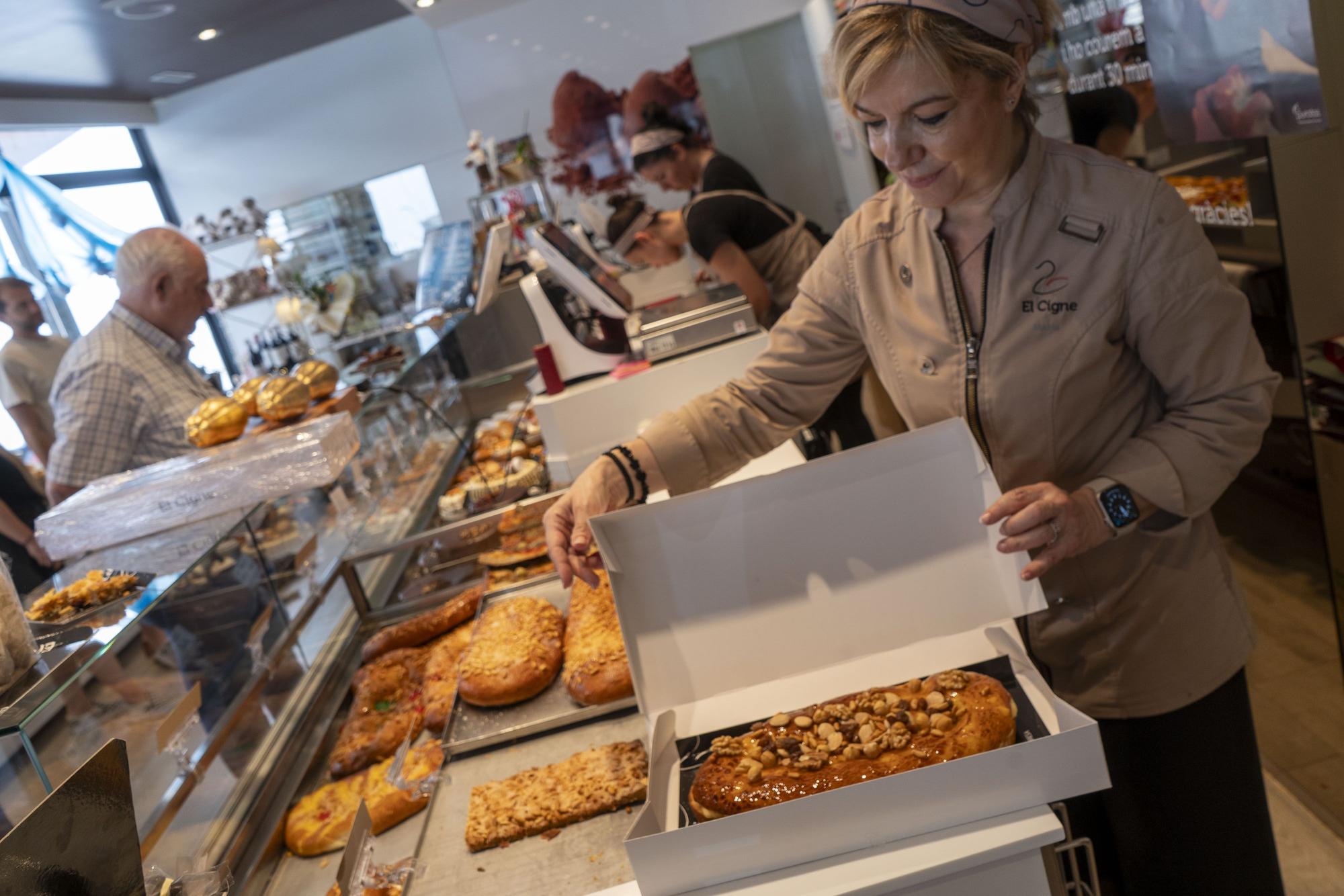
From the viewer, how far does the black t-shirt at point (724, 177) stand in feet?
11.0

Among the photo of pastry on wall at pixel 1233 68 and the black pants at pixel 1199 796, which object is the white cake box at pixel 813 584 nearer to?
the black pants at pixel 1199 796

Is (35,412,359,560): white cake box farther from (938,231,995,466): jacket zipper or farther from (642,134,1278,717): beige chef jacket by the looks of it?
(938,231,995,466): jacket zipper

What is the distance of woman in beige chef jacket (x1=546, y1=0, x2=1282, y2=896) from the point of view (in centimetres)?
122

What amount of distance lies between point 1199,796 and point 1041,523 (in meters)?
0.64

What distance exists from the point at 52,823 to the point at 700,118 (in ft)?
20.8

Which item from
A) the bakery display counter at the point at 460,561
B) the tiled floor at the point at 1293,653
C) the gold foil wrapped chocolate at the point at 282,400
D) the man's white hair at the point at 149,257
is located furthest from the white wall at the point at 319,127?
the tiled floor at the point at 1293,653

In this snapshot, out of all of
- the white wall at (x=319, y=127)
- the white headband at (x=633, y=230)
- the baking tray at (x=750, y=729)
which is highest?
the white wall at (x=319, y=127)

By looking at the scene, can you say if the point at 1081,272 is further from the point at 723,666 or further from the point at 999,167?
the point at 723,666

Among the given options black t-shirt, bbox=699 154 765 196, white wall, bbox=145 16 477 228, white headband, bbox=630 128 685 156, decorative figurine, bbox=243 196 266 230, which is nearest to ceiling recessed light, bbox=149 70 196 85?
white wall, bbox=145 16 477 228

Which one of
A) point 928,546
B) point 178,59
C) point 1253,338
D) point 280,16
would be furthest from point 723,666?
point 178,59

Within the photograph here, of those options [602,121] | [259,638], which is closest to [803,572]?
[259,638]

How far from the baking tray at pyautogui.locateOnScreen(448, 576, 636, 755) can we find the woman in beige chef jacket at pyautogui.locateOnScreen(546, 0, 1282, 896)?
0.42m

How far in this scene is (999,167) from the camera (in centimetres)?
130

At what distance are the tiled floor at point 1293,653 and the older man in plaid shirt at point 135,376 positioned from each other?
3.00 m
